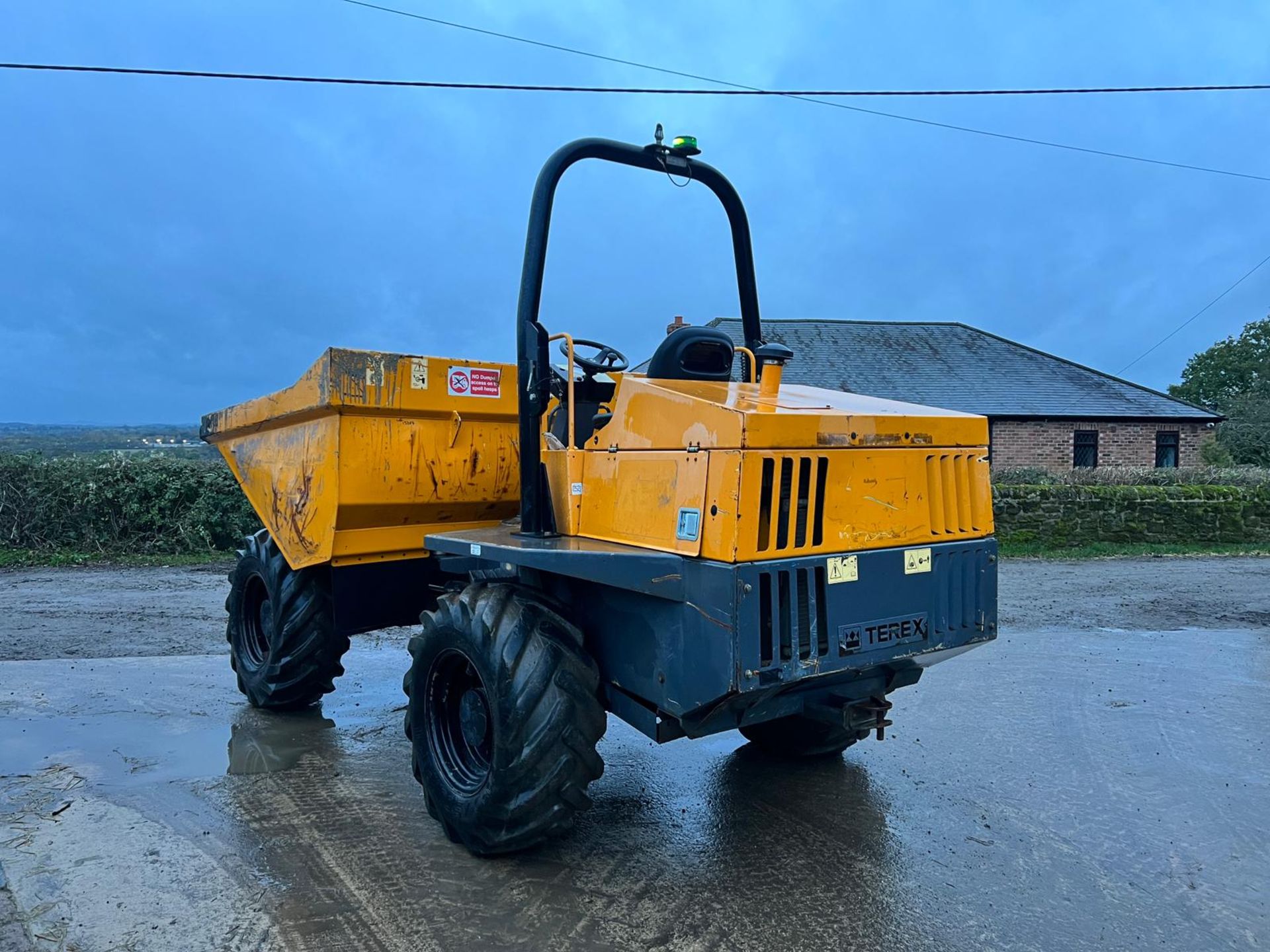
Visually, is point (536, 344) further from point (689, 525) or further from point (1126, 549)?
point (1126, 549)

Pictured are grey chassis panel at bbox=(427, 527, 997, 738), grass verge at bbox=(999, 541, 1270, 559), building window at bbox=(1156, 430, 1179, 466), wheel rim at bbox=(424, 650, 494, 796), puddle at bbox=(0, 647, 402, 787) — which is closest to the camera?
grey chassis panel at bbox=(427, 527, 997, 738)

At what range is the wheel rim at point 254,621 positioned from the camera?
19.6 ft

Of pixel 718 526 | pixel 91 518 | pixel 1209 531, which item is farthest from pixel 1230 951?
pixel 1209 531

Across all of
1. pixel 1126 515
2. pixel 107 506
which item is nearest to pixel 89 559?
pixel 107 506

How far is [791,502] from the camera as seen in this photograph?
3182 mm

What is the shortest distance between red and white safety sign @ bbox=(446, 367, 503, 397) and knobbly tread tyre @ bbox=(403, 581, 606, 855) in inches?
60.9

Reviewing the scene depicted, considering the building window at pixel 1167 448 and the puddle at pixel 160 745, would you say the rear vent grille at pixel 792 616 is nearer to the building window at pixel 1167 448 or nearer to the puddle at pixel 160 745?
the puddle at pixel 160 745

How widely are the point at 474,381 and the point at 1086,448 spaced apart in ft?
76.8

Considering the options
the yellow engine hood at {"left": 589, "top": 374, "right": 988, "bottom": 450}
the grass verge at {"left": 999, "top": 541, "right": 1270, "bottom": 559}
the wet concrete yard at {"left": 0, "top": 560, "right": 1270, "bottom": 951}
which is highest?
the yellow engine hood at {"left": 589, "top": 374, "right": 988, "bottom": 450}

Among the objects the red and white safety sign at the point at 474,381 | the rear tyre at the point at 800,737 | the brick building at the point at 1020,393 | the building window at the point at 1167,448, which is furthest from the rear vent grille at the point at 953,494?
the building window at the point at 1167,448

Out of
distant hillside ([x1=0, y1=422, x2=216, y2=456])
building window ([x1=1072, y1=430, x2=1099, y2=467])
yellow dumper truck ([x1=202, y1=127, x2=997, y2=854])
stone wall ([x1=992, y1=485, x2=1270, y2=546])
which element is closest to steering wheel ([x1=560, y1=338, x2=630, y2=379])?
yellow dumper truck ([x1=202, y1=127, x2=997, y2=854])

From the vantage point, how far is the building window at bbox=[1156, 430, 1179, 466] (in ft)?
83.1

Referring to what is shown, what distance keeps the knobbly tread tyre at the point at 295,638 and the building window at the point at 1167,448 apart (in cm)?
2524

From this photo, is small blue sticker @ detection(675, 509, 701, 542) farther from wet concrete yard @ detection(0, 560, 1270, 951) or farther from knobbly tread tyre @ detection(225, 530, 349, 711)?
knobbly tread tyre @ detection(225, 530, 349, 711)
